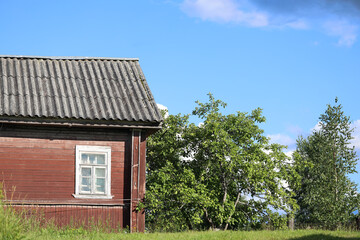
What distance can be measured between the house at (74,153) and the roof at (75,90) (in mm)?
35

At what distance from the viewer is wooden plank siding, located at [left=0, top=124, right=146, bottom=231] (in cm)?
1631

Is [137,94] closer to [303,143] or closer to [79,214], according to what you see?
[79,214]

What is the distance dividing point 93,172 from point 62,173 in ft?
3.27

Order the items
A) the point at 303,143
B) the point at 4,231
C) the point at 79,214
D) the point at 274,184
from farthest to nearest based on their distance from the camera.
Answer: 1. the point at 303,143
2. the point at 274,184
3. the point at 79,214
4. the point at 4,231

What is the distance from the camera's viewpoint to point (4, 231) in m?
12.0

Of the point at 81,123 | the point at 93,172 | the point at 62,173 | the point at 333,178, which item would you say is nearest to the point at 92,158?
the point at 93,172

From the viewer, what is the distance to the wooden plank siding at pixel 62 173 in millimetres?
16312

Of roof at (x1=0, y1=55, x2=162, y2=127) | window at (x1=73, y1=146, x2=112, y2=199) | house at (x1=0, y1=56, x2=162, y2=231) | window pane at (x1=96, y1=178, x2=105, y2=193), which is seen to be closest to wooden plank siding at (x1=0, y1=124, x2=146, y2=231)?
house at (x1=0, y1=56, x2=162, y2=231)

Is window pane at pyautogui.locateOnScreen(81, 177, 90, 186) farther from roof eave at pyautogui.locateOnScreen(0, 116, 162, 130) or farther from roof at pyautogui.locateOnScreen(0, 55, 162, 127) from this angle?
roof at pyautogui.locateOnScreen(0, 55, 162, 127)

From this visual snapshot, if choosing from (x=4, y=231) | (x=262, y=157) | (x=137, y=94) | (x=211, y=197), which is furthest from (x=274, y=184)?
(x=4, y=231)

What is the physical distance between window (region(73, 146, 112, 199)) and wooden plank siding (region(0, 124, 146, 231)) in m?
0.15

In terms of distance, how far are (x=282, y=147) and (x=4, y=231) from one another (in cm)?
1184

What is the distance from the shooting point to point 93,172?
16719 millimetres

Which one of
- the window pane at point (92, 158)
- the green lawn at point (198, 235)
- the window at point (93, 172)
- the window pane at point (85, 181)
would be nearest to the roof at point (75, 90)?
the window at point (93, 172)
